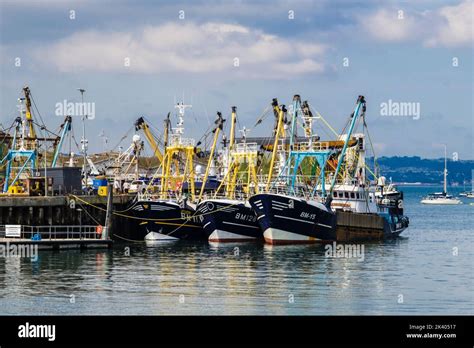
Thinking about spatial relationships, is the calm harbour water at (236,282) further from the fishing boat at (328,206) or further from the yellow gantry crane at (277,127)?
the yellow gantry crane at (277,127)

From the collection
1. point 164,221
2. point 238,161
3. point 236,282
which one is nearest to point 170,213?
point 164,221

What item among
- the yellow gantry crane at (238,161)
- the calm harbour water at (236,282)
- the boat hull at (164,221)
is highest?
the yellow gantry crane at (238,161)

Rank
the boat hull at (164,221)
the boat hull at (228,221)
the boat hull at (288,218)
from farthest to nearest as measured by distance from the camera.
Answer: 1. the boat hull at (164,221)
2. the boat hull at (228,221)
3. the boat hull at (288,218)

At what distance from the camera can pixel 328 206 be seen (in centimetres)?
8631

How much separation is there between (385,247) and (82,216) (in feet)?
86.6

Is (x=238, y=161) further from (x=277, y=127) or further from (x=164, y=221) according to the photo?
(x=164, y=221)

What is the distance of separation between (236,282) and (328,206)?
97.4 feet

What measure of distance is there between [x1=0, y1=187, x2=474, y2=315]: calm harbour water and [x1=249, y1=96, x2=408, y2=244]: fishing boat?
108 inches

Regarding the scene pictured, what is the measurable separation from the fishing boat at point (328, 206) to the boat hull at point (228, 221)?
12.5 ft

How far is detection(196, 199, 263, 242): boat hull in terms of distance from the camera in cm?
8819

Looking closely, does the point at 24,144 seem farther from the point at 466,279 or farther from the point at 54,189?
the point at 466,279

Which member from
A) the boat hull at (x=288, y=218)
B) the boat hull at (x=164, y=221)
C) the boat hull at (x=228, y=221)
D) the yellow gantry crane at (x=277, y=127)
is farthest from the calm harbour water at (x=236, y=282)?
the yellow gantry crane at (x=277, y=127)

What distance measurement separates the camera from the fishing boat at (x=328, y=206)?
274 feet
